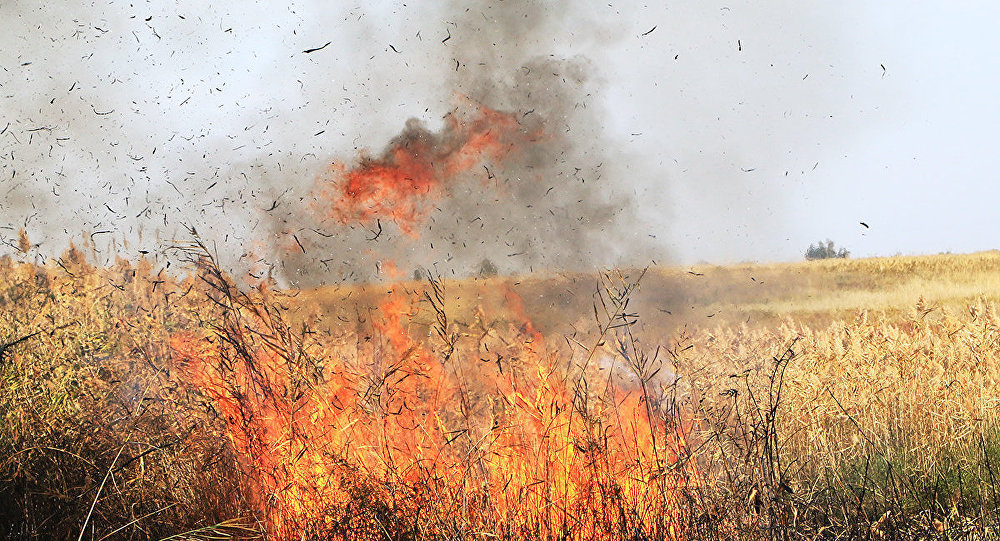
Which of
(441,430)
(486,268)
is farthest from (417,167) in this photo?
(441,430)

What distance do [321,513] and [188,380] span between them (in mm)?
1782

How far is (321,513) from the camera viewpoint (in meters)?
3.66

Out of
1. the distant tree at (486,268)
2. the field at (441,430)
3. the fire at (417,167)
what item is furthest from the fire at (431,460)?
the distant tree at (486,268)

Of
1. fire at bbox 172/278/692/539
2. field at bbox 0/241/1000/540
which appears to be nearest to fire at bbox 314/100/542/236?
field at bbox 0/241/1000/540

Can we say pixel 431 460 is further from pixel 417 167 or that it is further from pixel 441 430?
pixel 417 167

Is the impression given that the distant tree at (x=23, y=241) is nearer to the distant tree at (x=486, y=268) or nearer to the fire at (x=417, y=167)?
the fire at (x=417, y=167)

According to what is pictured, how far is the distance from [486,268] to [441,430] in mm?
4689

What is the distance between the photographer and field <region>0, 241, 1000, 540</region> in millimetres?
3617

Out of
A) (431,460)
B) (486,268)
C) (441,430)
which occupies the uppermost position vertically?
(486,268)

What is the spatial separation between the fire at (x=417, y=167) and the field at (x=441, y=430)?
2.87 ft

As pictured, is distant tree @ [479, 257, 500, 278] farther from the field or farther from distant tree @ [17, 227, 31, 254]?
distant tree @ [17, 227, 31, 254]

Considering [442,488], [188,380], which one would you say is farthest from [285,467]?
[188,380]

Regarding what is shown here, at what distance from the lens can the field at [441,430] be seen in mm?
3617

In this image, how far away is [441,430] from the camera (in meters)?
4.37
